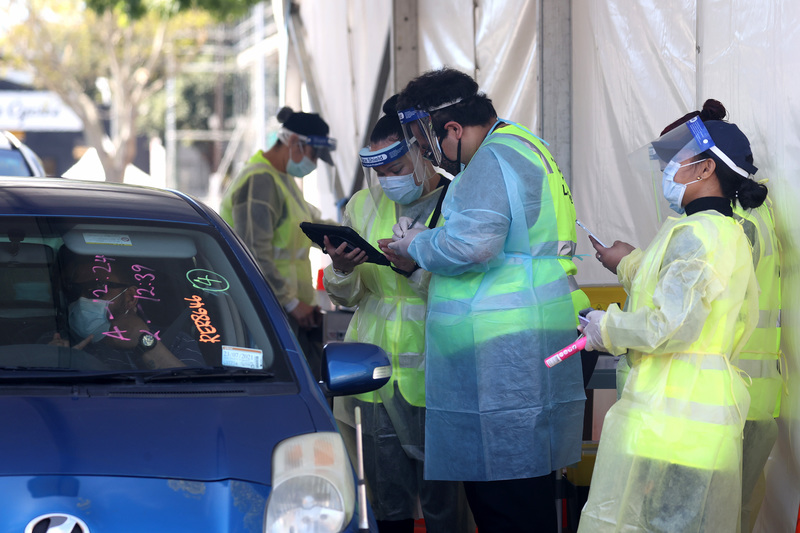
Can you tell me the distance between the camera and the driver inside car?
2701 mm

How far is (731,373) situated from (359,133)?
6.68m

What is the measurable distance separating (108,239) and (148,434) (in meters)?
0.88

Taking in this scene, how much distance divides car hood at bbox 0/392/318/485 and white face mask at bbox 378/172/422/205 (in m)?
1.37

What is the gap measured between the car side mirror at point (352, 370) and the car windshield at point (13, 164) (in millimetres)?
4347

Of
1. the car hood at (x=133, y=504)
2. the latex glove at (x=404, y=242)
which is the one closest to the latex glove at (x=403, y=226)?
the latex glove at (x=404, y=242)

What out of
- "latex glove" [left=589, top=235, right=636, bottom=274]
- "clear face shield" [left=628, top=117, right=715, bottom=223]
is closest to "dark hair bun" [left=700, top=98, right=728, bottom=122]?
"clear face shield" [left=628, top=117, right=715, bottom=223]

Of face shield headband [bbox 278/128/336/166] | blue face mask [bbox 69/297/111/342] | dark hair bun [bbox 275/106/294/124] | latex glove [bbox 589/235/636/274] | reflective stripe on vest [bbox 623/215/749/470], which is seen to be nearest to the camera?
reflective stripe on vest [bbox 623/215/749/470]

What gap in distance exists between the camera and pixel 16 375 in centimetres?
253

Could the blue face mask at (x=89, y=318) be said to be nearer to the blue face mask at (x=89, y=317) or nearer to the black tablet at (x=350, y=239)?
the blue face mask at (x=89, y=317)

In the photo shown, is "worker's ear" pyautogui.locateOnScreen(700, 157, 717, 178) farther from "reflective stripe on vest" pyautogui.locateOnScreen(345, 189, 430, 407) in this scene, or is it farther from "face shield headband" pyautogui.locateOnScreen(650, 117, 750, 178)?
"reflective stripe on vest" pyautogui.locateOnScreen(345, 189, 430, 407)

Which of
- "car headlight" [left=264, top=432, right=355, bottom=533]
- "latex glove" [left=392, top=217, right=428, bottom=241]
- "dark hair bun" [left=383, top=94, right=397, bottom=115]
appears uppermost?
"dark hair bun" [left=383, top=94, right=397, bottom=115]

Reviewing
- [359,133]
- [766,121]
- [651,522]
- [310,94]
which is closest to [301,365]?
[651,522]

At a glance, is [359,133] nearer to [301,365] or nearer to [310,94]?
[310,94]

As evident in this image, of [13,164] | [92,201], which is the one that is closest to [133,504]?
[92,201]
